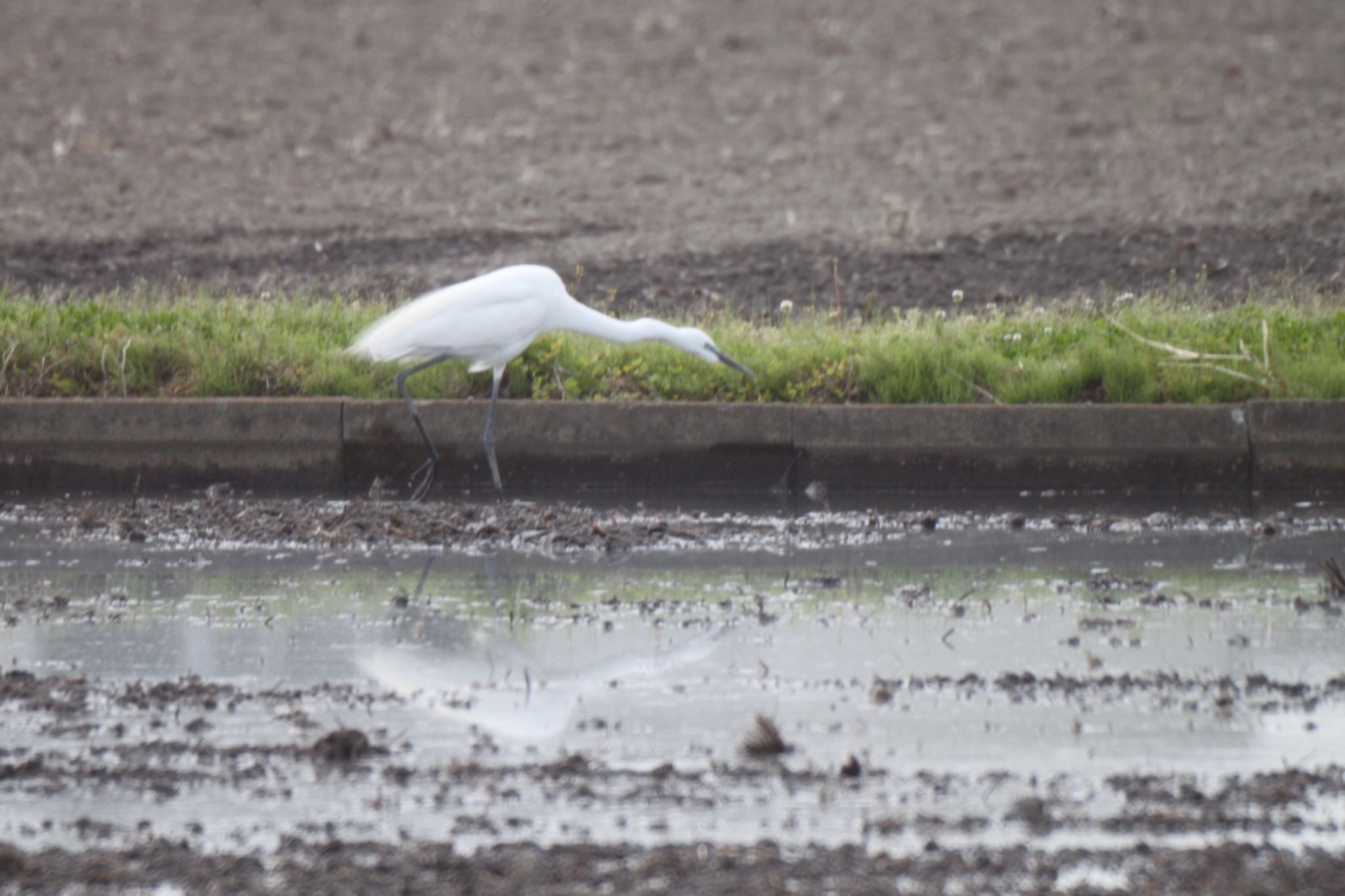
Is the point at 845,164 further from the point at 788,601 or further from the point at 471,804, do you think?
the point at 471,804

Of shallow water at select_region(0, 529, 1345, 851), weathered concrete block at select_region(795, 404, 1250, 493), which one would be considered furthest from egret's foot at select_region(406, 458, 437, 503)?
weathered concrete block at select_region(795, 404, 1250, 493)

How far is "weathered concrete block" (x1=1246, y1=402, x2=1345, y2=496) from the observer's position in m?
8.48

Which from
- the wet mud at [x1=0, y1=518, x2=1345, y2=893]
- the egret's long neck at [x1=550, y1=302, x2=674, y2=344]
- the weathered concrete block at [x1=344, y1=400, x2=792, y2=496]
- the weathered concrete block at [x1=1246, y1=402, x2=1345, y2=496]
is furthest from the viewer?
the egret's long neck at [x1=550, y1=302, x2=674, y2=344]

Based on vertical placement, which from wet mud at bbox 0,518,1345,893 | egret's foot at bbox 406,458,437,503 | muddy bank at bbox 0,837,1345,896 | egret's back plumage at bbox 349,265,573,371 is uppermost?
egret's back plumage at bbox 349,265,573,371

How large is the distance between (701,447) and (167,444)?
2815 millimetres

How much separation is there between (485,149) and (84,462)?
11.3 metres

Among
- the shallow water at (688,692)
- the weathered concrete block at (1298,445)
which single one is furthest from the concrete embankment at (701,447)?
the shallow water at (688,692)

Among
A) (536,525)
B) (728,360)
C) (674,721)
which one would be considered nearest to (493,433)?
(728,360)

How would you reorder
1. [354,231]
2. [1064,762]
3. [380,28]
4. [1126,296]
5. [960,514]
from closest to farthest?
[1064,762], [960,514], [1126,296], [354,231], [380,28]

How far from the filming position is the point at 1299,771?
3842 mm

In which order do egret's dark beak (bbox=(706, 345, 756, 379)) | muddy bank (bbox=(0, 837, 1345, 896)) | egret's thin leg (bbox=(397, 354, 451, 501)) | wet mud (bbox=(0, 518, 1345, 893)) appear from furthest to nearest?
1. egret's dark beak (bbox=(706, 345, 756, 379))
2. egret's thin leg (bbox=(397, 354, 451, 501))
3. wet mud (bbox=(0, 518, 1345, 893))
4. muddy bank (bbox=(0, 837, 1345, 896))

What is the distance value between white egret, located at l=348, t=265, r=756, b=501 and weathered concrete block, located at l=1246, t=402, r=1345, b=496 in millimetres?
2635

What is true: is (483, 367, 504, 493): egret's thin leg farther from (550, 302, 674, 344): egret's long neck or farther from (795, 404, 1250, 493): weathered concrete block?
(795, 404, 1250, 493): weathered concrete block

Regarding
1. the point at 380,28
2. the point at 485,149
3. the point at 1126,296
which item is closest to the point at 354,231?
the point at 485,149
